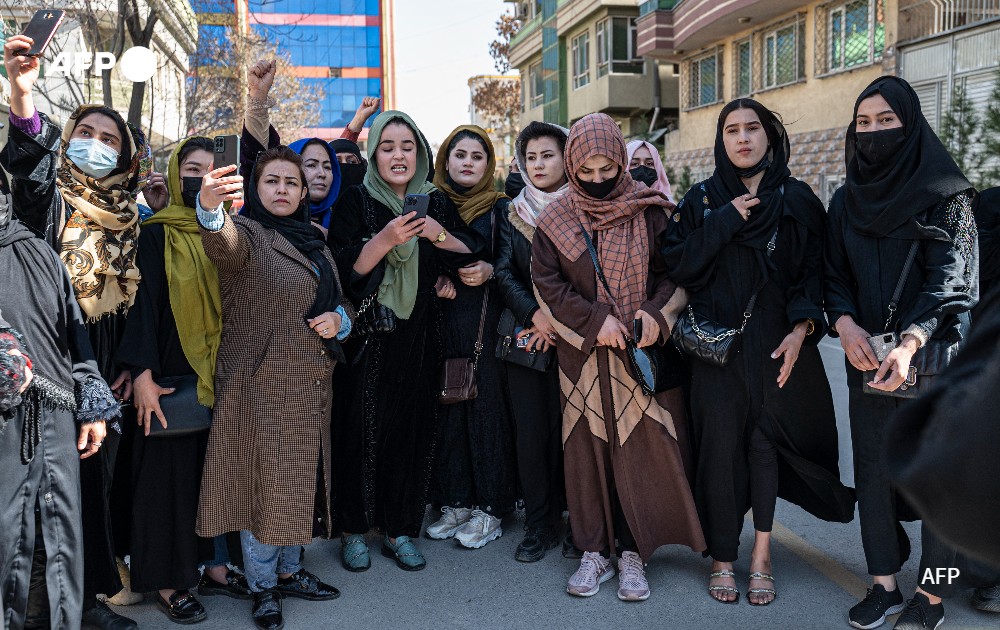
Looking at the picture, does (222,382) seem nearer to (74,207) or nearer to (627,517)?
→ (74,207)

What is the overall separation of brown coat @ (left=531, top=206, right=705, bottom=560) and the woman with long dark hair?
115 mm

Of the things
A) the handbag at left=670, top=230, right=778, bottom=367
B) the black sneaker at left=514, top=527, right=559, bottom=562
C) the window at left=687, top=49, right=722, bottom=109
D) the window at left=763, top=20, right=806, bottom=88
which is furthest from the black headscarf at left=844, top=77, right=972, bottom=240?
the window at left=687, top=49, right=722, bottom=109

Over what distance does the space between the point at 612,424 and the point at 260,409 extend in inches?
57.2

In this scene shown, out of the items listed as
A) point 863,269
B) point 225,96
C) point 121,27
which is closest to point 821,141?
point 225,96

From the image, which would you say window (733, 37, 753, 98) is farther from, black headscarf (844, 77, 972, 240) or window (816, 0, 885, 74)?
black headscarf (844, 77, 972, 240)

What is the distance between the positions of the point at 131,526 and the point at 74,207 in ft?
4.10

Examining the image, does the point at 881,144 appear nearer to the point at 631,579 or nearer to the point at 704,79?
the point at 631,579

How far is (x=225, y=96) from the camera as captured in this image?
1576 centimetres

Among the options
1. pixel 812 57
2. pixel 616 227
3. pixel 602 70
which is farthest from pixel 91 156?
pixel 602 70

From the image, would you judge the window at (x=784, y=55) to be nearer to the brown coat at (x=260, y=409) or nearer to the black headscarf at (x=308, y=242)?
the black headscarf at (x=308, y=242)

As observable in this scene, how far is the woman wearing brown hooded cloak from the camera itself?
11.8ft

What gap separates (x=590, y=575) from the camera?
3617 millimetres

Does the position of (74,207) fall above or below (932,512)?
above

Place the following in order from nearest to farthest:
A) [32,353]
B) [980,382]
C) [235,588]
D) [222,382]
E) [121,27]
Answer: [980,382] → [32,353] → [222,382] → [235,588] → [121,27]
